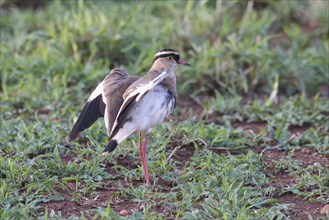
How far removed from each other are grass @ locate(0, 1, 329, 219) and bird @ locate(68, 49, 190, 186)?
34 centimetres

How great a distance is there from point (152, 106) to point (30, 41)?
3.36 meters

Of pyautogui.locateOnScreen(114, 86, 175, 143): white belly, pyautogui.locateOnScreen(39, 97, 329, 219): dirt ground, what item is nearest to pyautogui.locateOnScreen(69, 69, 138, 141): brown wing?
pyautogui.locateOnScreen(114, 86, 175, 143): white belly

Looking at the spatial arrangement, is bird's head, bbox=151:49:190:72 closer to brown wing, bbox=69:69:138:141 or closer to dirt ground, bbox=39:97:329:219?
brown wing, bbox=69:69:138:141

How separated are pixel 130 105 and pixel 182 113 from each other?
1997 millimetres

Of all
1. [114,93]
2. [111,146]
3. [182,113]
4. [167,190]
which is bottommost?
[182,113]

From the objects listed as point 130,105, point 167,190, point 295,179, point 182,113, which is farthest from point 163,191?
point 182,113

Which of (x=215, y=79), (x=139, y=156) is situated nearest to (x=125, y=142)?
(x=139, y=156)

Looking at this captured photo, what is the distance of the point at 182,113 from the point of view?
6496 mm

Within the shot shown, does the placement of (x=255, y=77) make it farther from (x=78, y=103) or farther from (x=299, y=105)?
(x=78, y=103)

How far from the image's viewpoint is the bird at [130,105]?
454cm

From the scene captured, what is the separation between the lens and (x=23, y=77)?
6.91 m

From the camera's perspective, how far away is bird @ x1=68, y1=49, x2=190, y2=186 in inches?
179

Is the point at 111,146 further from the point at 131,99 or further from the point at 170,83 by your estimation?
the point at 170,83

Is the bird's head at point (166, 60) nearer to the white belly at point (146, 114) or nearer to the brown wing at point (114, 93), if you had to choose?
the brown wing at point (114, 93)
